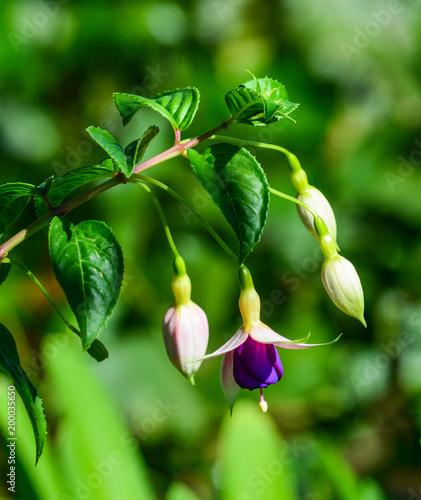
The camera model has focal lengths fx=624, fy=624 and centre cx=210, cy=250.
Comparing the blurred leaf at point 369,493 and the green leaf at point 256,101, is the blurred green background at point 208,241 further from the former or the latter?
the green leaf at point 256,101

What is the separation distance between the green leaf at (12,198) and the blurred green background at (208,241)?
1089mm

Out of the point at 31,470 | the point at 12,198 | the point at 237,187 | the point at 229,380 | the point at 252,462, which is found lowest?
the point at 31,470

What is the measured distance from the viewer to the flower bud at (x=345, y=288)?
0.67 meters

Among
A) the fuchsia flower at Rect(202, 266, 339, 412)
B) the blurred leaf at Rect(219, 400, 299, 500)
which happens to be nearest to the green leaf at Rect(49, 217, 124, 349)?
the fuchsia flower at Rect(202, 266, 339, 412)

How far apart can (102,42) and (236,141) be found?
130 centimetres

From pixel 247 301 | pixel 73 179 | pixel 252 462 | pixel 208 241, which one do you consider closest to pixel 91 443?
pixel 252 462

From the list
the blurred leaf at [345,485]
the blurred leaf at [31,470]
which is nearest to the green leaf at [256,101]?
the blurred leaf at [31,470]

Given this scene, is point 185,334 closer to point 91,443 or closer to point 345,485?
point 91,443

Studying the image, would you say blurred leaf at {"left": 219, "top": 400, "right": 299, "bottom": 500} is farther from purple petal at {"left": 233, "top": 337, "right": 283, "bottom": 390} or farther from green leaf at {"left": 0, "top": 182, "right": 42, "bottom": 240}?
green leaf at {"left": 0, "top": 182, "right": 42, "bottom": 240}

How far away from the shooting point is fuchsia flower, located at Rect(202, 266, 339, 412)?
66 centimetres

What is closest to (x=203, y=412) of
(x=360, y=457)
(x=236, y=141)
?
(x=360, y=457)

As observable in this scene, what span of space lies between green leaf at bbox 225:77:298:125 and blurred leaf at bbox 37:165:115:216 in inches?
5.2

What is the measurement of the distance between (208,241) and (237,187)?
50.1 inches

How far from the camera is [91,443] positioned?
138 centimetres
